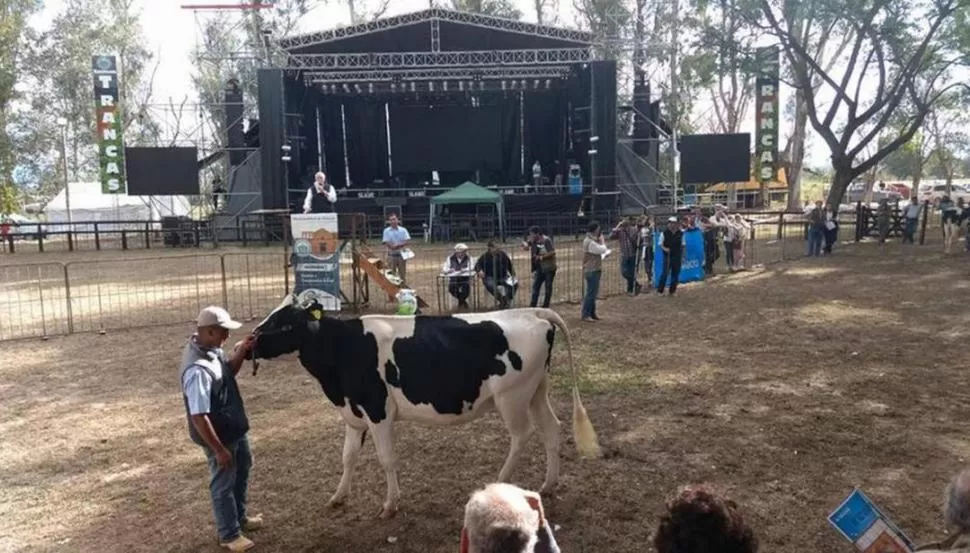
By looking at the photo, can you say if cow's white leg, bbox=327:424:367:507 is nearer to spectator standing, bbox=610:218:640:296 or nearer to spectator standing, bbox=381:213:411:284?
spectator standing, bbox=381:213:411:284

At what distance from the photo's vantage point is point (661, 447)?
563 centimetres

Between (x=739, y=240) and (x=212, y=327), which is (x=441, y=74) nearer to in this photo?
(x=739, y=240)

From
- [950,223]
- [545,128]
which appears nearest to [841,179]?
[950,223]

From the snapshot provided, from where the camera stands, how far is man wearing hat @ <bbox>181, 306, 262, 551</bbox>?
3.86 meters

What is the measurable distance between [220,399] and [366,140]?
26608 mm

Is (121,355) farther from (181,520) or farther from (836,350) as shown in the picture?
(836,350)

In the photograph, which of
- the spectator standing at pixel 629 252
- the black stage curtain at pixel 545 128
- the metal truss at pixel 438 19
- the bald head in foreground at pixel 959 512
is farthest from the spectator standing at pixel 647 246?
the black stage curtain at pixel 545 128

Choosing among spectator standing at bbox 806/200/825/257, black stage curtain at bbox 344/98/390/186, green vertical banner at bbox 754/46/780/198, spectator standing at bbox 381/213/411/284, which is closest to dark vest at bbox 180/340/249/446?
spectator standing at bbox 381/213/411/284

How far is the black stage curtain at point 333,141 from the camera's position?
94.6 feet

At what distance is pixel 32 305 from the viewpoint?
13445 millimetres

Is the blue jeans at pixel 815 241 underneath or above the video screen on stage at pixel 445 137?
underneath

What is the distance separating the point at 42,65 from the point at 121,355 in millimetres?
44954

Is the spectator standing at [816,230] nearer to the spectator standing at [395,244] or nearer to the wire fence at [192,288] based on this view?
the wire fence at [192,288]

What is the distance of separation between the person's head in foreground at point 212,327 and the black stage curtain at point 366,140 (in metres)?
26.0
